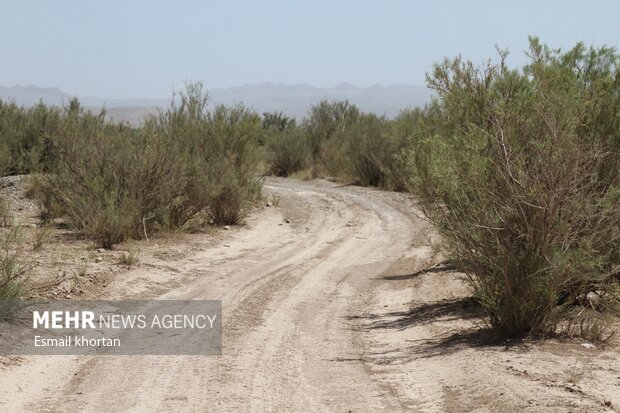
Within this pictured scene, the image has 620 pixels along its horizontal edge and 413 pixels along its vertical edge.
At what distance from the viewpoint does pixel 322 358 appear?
8477mm

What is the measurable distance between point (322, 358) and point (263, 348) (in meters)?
0.70

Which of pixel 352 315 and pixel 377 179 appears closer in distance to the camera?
pixel 352 315

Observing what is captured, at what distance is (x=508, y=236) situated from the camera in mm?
8719

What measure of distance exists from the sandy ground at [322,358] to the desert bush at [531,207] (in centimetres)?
60

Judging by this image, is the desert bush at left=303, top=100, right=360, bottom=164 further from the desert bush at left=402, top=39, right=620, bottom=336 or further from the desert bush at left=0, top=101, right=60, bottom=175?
the desert bush at left=402, top=39, right=620, bottom=336

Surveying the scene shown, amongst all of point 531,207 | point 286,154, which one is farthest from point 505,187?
point 286,154

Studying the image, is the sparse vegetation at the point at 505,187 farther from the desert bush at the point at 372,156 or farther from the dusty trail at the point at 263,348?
the desert bush at the point at 372,156

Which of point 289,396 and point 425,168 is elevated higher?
point 425,168

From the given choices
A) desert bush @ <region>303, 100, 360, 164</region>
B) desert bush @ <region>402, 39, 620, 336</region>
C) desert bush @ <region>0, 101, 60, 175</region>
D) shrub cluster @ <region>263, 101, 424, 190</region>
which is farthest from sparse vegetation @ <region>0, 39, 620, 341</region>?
desert bush @ <region>303, 100, 360, 164</region>

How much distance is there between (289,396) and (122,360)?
1975 millimetres

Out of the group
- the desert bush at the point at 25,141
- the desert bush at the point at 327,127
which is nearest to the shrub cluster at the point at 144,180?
the desert bush at the point at 25,141

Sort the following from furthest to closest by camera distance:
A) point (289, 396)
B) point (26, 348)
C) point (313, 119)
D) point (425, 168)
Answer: point (313, 119)
point (425, 168)
point (26, 348)
point (289, 396)

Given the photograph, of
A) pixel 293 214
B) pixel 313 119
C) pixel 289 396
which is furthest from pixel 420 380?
pixel 313 119

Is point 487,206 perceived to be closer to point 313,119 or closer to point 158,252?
point 158,252
